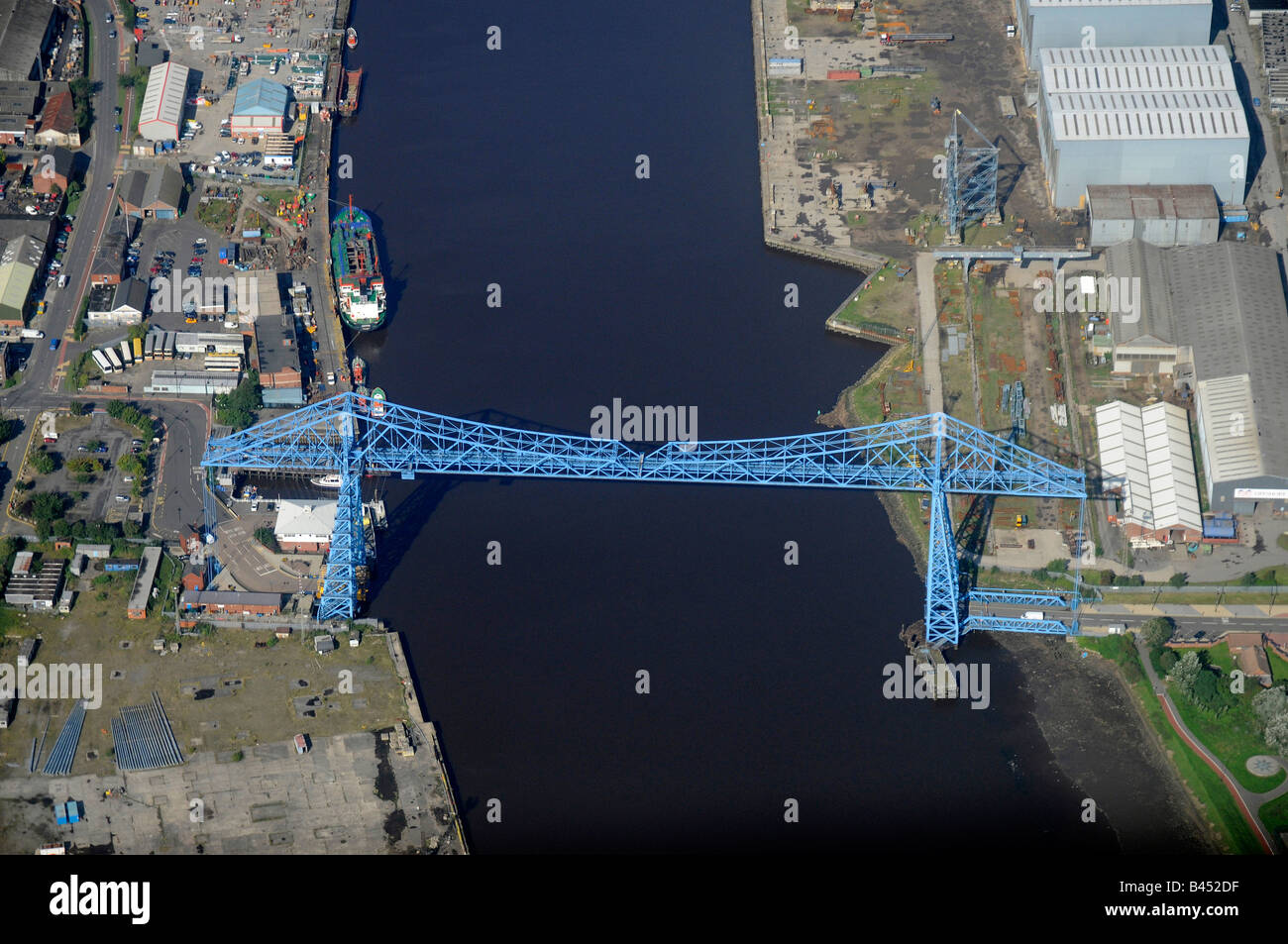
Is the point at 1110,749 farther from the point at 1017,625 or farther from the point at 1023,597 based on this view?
the point at 1023,597

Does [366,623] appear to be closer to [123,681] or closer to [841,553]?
[123,681]

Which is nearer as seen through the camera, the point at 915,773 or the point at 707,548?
the point at 915,773

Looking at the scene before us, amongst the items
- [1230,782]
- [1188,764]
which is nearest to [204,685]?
[1188,764]

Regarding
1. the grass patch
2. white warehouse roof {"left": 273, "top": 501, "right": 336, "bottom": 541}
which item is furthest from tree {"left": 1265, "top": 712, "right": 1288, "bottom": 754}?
white warehouse roof {"left": 273, "top": 501, "right": 336, "bottom": 541}

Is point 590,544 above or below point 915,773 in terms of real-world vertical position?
above

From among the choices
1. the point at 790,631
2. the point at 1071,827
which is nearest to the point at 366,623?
the point at 790,631

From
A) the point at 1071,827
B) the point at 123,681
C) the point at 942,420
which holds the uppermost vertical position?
the point at 942,420
